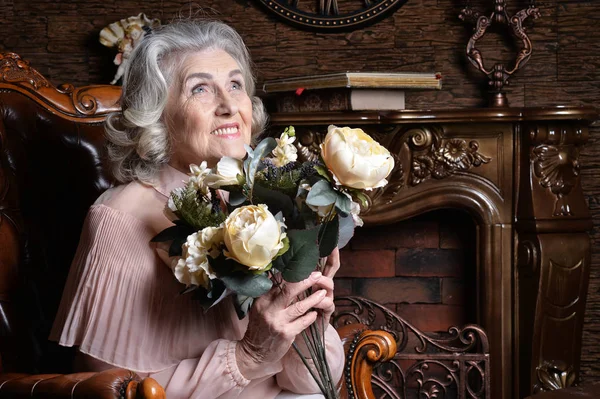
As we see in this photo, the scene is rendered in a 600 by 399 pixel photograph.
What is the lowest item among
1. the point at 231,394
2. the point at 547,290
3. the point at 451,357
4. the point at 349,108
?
the point at 451,357

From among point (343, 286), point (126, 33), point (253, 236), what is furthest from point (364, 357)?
point (126, 33)

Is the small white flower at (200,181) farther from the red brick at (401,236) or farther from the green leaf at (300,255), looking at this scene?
the red brick at (401,236)

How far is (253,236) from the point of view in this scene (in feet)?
3.43

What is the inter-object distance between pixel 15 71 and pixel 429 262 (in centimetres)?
161

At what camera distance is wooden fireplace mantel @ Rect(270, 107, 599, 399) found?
2.37 metres

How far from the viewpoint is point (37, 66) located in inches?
110

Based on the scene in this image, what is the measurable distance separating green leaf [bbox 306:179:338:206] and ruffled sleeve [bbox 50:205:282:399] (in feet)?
1.12

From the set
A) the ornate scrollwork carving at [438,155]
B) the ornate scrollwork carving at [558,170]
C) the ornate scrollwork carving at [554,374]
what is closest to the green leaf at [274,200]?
the ornate scrollwork carving at [438,155]

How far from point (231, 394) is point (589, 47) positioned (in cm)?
201

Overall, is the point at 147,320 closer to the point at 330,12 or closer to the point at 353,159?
the point at 353,159

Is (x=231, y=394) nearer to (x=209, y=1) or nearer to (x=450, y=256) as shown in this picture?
(x=450, y=256)

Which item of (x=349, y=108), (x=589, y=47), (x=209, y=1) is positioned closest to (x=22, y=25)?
(x=209, y=1)

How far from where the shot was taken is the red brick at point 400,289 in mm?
2812

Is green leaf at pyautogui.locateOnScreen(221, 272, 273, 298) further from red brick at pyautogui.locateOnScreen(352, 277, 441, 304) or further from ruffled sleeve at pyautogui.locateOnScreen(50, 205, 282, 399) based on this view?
red brick at pyautogui.locateOnScreen(352, 277, 441, 304)
